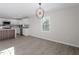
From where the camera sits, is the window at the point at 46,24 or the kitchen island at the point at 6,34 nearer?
the kitchen island at the point at 6,34

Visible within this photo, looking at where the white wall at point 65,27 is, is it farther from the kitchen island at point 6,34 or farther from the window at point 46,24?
the kitchen island at point 6,34

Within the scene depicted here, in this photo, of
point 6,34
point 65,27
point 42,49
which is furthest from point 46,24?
point 6,34

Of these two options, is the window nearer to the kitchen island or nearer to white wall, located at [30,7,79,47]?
white wall, located at [30,7,79,47]

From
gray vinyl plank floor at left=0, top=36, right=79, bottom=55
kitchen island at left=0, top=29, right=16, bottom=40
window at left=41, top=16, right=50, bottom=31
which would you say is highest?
window at left=41, top=16, right=50, bottom=31

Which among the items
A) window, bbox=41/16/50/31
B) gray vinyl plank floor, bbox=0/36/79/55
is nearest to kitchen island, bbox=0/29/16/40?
gray vinyl plank floor, bbox=0/36/79/55

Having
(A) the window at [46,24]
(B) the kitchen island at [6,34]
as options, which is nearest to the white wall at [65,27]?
(A) the window at [46,24]

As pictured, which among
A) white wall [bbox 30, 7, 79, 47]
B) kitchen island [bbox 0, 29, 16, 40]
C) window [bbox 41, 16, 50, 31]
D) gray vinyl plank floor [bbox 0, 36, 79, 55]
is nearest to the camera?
gray vinyl plank floor [bbox 0, 36, 79, 55]

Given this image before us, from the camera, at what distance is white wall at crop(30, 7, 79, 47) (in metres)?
4.27

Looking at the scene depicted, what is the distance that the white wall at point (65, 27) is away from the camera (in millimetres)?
4272

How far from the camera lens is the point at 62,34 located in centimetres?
499

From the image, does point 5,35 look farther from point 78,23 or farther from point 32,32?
point 78,23

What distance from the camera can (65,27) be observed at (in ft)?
15.7

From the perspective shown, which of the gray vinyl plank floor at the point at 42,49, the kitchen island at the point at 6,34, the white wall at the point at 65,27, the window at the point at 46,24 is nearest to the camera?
the gray vinyl plank floor at the point at 42,49

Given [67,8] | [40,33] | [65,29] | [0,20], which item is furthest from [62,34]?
[0,20]
